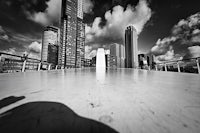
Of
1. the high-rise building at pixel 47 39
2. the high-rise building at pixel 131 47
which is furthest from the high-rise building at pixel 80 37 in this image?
the high-rise building at pixel 131 47

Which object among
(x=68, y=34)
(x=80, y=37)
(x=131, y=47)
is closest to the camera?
(x=68, y=34)

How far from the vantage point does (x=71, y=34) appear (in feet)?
219

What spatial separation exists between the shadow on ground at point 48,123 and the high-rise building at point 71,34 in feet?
208

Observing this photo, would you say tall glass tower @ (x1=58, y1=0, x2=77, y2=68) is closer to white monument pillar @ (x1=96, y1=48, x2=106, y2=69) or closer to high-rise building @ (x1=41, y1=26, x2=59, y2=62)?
high-rise building @ (x1=41, y1=26, x2=59, y2=62)

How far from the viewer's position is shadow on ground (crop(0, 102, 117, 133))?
556 mm

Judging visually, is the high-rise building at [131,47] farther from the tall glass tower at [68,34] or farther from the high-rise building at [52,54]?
the high-rise building at [52,54]

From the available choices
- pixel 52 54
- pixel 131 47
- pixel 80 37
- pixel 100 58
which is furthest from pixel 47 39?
pixel 131 47

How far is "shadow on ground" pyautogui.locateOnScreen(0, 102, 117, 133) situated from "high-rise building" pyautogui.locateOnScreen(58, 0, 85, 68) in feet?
208

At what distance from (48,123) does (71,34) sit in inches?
2978

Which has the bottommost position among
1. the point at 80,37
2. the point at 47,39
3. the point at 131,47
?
the point at 131,47

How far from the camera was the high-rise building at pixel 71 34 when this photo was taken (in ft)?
210

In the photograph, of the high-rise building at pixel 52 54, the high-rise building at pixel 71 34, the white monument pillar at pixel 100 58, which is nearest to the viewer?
the white monument pillar at pixel 100 58

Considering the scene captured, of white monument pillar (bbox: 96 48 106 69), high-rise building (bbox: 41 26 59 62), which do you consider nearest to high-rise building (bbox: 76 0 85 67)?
high-rise building (bbox: 41 26 59 62)

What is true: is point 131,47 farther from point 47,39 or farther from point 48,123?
point 48,123
